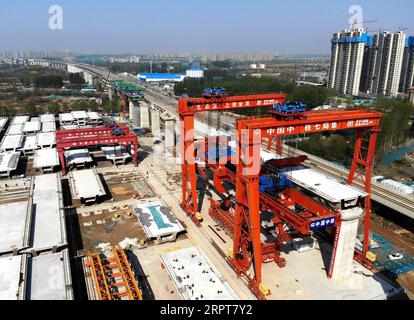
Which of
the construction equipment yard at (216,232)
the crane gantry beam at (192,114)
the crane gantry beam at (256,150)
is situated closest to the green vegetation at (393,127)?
the crane gantry beam at (192,114)

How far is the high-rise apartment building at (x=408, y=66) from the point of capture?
361 ft

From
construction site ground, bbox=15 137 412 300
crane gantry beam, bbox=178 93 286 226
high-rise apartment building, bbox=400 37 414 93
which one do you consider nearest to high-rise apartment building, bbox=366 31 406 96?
high-rise apartment building, bbox=400 37 414 93

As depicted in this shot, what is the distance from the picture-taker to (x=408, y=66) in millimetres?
111500

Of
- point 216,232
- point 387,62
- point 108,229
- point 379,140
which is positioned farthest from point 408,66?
point 108,229

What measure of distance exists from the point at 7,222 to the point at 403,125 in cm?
6331

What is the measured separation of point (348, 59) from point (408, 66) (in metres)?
20.3

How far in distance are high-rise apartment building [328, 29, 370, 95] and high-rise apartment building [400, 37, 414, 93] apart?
13.2 meters

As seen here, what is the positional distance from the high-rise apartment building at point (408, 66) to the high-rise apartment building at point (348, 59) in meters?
13.2

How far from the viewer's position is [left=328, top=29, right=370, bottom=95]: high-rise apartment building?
110 metres

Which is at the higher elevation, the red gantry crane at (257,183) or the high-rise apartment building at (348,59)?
the high-rise apartment building at (348,59)

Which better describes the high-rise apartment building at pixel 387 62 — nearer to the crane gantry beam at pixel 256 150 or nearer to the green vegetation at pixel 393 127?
the green vegetation at pixel 393 127

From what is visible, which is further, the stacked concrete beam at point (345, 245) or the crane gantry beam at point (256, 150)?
the stacked concrete beam at point (345, 245)

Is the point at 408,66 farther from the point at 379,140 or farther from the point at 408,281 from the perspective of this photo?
the point at 408,281

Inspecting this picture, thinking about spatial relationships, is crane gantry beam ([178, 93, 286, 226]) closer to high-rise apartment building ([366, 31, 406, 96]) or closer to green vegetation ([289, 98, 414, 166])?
green vegetation ([289, 98, 414, 166])
